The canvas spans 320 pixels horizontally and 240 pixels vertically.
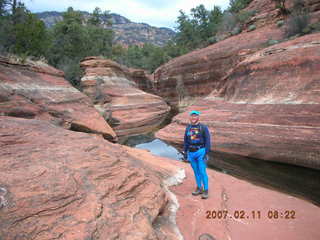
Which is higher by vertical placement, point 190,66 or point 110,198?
point 190,66

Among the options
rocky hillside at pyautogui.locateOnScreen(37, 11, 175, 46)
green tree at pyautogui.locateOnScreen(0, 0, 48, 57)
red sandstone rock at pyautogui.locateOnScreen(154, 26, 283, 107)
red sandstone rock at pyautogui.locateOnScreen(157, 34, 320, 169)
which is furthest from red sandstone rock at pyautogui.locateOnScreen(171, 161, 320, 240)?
rocky hillside at pyautogui.locateOnScreen(37, 11, 175, 46)

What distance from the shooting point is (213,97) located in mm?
12352

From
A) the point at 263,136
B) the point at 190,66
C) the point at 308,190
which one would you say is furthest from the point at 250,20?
the point at 308,190

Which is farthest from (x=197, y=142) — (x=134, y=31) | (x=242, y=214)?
(x=134, y=31)

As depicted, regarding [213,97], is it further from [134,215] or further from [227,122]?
[134,215]

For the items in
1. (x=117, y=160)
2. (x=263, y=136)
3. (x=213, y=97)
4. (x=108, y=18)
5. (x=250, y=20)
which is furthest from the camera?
(x=108, y=18)

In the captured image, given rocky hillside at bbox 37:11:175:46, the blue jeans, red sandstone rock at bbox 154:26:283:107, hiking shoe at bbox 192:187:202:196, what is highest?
rocky hillside at bbox 37:11:175:46

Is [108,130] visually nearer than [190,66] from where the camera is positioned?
Yes

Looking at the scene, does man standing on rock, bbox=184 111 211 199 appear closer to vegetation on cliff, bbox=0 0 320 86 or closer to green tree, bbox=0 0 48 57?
vegetation on cliff, bbox=0 0 320 86

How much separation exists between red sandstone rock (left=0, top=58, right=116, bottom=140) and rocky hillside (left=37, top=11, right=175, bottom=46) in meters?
124

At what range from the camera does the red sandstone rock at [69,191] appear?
1.91 metres

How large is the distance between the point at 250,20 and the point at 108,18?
98.7ft
